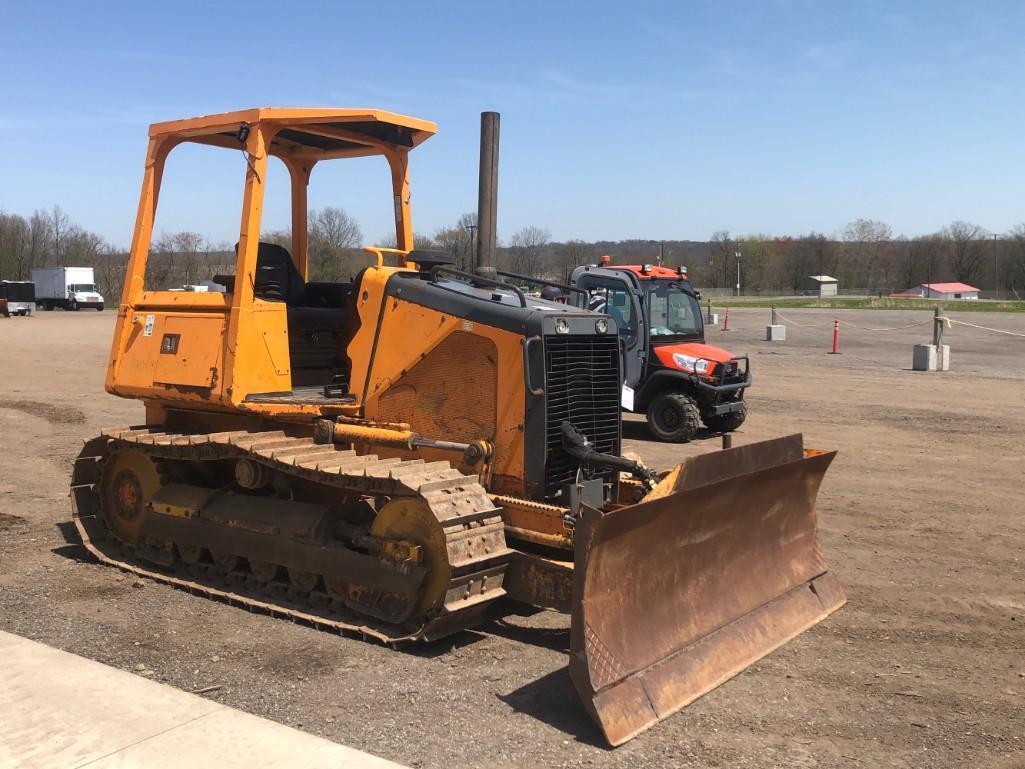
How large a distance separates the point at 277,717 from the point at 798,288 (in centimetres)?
11783

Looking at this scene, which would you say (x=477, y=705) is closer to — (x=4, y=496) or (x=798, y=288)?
(x=4, y=496)

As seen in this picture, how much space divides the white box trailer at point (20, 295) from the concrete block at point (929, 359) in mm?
47281

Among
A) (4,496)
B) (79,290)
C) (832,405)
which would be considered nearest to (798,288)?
(79,290)

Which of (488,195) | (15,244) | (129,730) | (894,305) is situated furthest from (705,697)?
(15,244)

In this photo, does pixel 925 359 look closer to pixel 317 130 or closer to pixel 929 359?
pixel 929 359

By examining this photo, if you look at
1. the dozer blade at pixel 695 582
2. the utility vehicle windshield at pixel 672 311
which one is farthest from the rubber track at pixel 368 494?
the utility vehicle windshield at pixel 672 311

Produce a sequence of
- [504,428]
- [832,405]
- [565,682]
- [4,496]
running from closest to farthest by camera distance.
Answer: [565,682]
[504,428]
[4,496]
[832,405]

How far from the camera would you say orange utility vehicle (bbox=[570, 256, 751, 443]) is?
13.3m

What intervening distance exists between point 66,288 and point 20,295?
6178 millimetres

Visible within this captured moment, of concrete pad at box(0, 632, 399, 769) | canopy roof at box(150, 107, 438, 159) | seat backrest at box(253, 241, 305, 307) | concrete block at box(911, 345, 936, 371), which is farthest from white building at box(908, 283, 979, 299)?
concrete pad at box(0, 632, 399, 769)

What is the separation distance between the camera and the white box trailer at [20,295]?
53469 mm

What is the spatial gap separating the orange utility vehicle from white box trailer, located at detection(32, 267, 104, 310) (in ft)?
185

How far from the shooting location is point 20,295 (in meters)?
56.2

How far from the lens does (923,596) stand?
21.6ft
